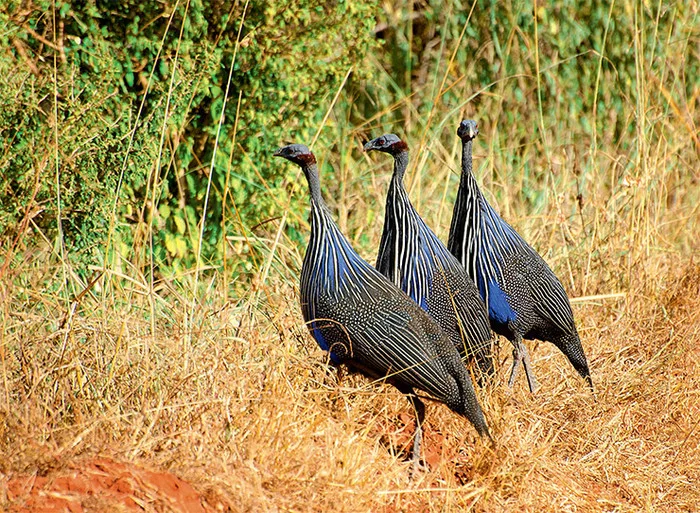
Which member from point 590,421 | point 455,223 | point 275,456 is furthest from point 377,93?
point 275,456

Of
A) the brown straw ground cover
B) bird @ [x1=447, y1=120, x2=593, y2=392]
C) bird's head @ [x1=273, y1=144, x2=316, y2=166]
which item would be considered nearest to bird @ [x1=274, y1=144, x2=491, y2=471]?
bird's head @ [x1=273, y1=144, x2=316, y2=166]

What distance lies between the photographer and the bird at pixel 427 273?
3771 mm

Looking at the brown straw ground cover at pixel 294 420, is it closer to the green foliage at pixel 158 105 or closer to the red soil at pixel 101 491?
the red soil at pixel 101 491

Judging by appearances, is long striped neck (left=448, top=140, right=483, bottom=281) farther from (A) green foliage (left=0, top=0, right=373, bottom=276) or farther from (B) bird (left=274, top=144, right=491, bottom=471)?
(A) green foliage (left=0, top=0, right=373, bottom=276)

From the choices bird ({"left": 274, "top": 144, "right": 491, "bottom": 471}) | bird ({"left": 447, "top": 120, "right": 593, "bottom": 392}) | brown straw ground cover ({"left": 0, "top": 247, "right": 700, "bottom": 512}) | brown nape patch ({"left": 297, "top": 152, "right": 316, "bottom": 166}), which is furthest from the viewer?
bird ({"left": 447, "top": 120, "right": 593, "bottom": 392})

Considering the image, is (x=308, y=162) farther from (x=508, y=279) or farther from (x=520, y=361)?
(x=520, y=361)

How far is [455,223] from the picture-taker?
4.10 meters

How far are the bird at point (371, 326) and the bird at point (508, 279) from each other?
0.54 m

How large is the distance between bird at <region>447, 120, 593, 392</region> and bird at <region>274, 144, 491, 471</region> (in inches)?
21.3

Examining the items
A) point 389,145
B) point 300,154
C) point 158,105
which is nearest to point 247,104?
point 158,105

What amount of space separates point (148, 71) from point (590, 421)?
2.45m

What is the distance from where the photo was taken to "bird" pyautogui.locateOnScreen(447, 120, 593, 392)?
3975 mm

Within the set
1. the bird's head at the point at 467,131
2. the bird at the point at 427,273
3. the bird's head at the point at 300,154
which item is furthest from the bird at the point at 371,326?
the bird's head at the point at 467,131

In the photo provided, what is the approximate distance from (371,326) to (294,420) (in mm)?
395
